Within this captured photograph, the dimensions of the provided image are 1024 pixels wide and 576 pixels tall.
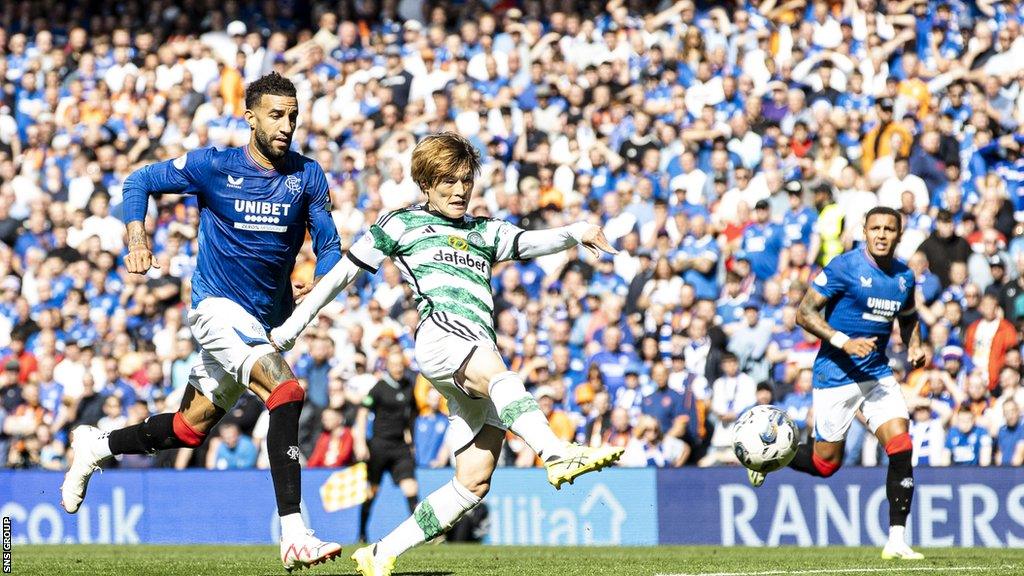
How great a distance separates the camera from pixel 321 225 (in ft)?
32.7

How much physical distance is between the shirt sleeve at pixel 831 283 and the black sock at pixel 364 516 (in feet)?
20.9

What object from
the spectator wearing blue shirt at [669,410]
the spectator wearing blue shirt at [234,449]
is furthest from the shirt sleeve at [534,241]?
the spectator wearing blue shirt at [234,449]

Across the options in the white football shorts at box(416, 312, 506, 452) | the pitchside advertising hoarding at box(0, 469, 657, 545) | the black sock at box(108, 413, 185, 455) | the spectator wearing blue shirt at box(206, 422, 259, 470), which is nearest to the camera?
the white football shorts at box(416, 312, 506, 452)

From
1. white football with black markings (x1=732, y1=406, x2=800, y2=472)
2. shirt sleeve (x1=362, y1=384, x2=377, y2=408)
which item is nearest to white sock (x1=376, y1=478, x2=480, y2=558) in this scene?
white football with black markings (x1=732, y1=406, x2=800, y2=472)

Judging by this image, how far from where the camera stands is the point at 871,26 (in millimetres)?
19281

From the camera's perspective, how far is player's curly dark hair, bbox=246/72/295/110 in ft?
31.7

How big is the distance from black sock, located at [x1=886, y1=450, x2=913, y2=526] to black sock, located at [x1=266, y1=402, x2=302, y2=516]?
471 cm

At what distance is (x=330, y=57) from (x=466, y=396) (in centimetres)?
1574

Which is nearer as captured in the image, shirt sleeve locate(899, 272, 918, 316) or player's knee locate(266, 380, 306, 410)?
player's knee locate(266, 380, 306, 410)

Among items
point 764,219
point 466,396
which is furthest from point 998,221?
point 466,396

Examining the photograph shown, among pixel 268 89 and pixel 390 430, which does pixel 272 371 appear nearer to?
pixel 268 89

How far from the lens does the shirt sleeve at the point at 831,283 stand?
12.0 m

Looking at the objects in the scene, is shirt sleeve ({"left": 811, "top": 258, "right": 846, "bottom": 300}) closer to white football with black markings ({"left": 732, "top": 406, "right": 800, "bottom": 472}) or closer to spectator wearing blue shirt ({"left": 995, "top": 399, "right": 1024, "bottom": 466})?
white football with black markings ({"left": 732, "top": 406, "right": 800, "bottom": 472})

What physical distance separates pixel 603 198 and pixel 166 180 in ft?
32.3
